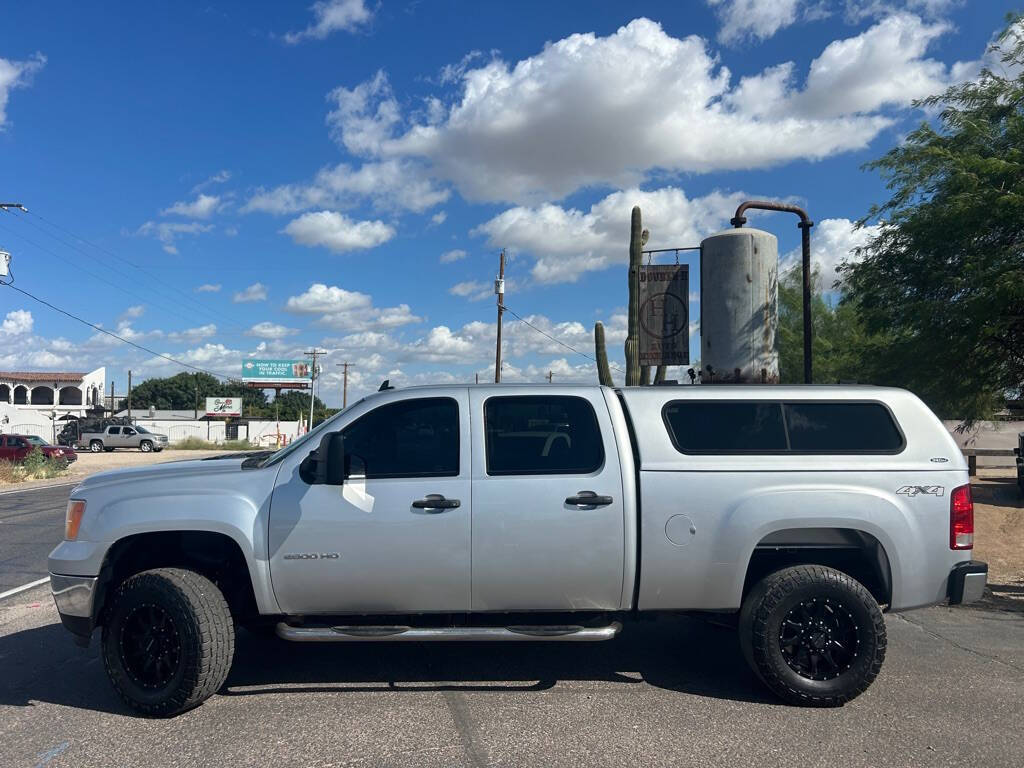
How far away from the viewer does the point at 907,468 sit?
16.5ft

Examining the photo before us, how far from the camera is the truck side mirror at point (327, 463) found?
473 centimetres

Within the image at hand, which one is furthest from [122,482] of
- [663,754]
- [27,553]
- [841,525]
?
[27,553]

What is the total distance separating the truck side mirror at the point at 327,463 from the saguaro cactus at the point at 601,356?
41.0 ft

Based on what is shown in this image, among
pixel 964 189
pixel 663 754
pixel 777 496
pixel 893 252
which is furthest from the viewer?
pixel 893 252

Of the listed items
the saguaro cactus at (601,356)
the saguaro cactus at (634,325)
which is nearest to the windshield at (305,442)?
the saguaro cactus at (634,325)

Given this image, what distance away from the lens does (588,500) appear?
4859 mm

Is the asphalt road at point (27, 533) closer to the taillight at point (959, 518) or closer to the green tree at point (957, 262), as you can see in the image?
the taillight at point (959, 518)

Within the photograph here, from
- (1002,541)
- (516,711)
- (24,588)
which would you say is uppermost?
(516,711)

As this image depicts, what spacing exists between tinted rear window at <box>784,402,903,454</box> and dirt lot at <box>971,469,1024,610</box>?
13.0 ft

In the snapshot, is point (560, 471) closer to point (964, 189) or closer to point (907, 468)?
point (907, 468)

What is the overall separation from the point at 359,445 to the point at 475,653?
1.89m

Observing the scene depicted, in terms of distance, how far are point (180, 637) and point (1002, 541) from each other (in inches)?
459

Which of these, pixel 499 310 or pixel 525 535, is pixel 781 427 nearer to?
pixel 525 535

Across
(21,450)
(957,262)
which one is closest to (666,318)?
(957,262)
